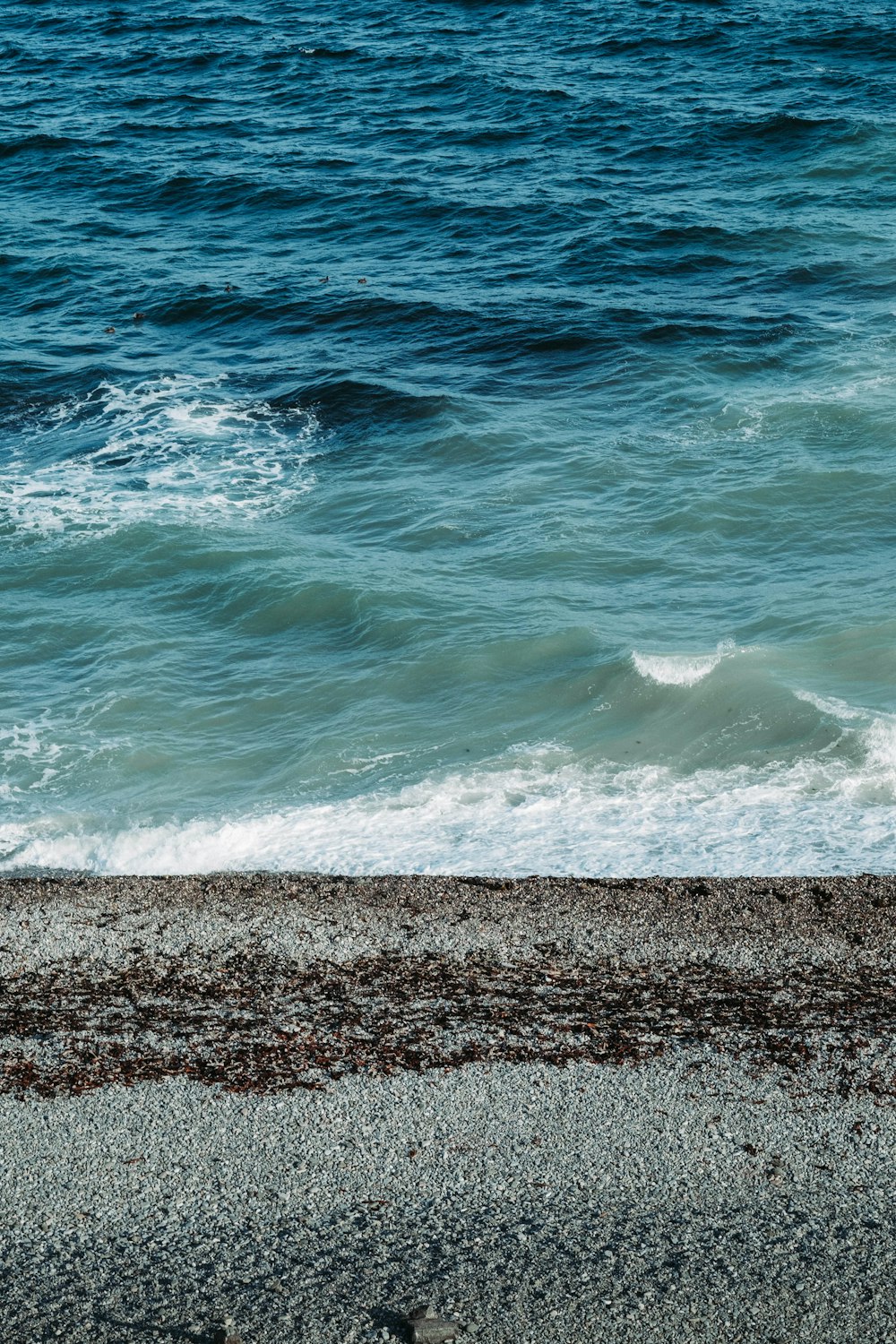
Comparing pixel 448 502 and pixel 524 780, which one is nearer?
pixel 524 780

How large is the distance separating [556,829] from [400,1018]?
3561 mm

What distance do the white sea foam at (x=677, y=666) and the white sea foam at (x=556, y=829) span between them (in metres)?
1.46

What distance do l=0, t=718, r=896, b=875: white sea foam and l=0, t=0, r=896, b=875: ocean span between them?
0.05 m

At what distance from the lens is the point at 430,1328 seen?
6332mm

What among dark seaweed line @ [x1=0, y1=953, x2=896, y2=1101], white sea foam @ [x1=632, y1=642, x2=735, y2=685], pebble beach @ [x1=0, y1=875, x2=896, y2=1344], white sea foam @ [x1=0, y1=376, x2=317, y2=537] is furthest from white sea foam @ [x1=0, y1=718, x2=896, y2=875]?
white sea foam @ [x1=0, y1=376, x2=317, y2=537]

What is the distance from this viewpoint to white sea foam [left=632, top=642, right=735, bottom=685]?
1437 cm

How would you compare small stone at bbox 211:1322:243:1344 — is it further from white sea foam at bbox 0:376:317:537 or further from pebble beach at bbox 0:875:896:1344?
white sea foam at bbox 0:376:317:537

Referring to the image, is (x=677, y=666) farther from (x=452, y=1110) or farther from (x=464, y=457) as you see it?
(x=452, y=1110)

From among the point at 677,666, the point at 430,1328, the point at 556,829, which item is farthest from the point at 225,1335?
the point at 677,666

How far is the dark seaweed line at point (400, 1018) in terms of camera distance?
28.0ft

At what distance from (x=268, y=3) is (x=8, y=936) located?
40213 millimetres

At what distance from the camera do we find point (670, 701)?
14.2 meters

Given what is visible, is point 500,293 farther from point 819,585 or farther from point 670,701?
point 670,701

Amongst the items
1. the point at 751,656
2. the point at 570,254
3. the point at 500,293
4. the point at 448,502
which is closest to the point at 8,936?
the point at 751,656
